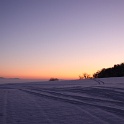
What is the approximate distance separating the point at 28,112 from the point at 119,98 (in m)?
2.30

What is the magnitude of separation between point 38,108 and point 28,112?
14.6 inches

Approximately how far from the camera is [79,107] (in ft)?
14.4

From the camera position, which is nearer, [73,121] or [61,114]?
[73,121]

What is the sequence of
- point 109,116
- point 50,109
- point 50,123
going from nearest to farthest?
point 50,123 → point 109,116 → point 50,109

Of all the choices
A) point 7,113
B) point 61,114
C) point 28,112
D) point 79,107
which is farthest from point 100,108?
point 7,113

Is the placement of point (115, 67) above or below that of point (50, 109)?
above

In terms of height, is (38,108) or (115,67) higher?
(115,67)

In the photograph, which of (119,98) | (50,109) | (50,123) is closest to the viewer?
(50,123)

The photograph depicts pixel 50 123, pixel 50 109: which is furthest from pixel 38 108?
pixel 50 123

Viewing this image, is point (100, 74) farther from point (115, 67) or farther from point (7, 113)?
point (7, 113)

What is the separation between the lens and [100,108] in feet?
14.1

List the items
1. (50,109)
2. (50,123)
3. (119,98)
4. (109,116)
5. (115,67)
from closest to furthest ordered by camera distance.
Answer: (50,123)
(109,116)
(50,109)
(119,98)
(115,67)

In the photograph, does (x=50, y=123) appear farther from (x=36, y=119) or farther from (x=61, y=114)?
(x=61, y=114)

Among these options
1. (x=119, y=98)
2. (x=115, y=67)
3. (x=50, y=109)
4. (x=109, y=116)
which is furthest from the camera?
(x=115, y=67)
